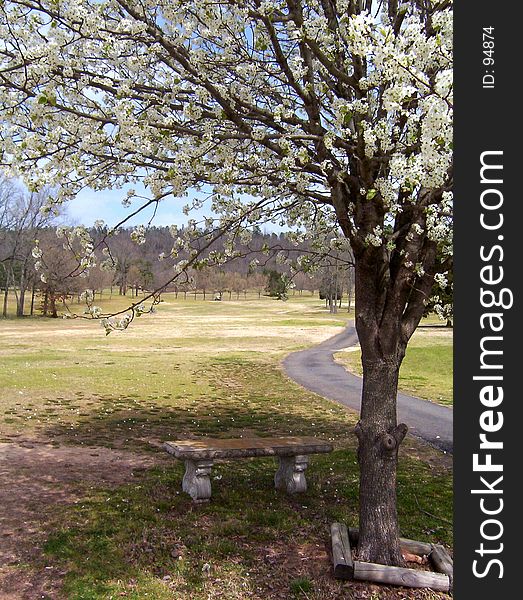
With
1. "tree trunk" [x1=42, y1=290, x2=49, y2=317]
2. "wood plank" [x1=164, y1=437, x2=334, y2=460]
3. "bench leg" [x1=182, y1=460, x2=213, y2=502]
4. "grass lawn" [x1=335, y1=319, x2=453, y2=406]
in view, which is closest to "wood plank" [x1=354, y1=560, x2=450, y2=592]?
"wood plank" [x1=164, y1=437, x2=334, y2=460]

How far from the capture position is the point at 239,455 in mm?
6980

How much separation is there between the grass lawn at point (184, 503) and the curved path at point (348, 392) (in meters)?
0.74

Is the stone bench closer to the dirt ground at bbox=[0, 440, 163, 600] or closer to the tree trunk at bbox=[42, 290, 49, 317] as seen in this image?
the dirt ground at bbox=[0, 440, 163, 600]

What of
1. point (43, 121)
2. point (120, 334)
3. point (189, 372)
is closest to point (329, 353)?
point (189, 372)

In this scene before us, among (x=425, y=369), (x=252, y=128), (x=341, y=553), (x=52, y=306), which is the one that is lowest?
(x=425, y=369)

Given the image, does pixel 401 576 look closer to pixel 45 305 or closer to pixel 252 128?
pixel 252 128

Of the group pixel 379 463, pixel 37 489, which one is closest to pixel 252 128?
pixel 379 463

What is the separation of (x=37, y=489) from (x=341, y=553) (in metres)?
4.06

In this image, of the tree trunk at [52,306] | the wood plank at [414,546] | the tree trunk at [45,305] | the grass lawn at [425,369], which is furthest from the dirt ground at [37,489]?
the tree trunk at [45,305]

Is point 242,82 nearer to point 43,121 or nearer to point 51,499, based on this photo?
point 43,121

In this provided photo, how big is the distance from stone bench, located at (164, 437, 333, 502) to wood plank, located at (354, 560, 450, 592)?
2256 mm

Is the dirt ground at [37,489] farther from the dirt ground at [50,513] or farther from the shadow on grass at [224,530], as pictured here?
the shadow on grass at [224,530]

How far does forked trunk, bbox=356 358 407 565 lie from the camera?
5.37m

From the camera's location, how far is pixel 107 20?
5496 millimetres
